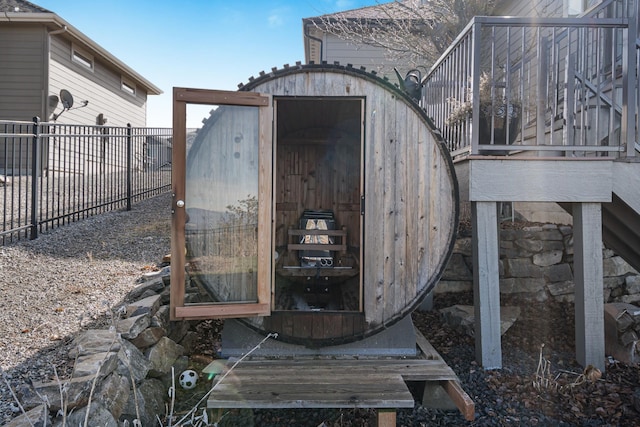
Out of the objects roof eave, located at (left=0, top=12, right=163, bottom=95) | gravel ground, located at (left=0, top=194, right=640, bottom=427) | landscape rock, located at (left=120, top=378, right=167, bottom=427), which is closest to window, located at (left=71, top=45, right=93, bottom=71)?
roof eave, located at (left=0, top=12, right=163, bottom=95)

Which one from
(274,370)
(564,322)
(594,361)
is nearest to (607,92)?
(564,322)

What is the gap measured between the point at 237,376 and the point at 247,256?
884 mm

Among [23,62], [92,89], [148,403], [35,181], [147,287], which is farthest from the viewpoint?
[92,89]

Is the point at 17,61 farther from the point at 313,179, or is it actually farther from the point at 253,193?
the point at 253,193

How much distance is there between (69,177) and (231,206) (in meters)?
4.78

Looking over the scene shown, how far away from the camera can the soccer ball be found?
3.33 meters

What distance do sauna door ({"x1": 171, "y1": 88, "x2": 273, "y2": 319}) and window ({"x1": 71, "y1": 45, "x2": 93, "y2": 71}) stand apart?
11.4 meters

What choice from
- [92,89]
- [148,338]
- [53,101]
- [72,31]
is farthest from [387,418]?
[92,89]

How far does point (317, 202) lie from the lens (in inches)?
228

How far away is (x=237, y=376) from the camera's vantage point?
315cm

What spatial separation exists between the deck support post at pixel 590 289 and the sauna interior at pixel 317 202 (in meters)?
2.15

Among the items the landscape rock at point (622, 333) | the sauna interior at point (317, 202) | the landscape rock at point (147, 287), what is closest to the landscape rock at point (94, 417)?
the landscape rock at point (147, 287)

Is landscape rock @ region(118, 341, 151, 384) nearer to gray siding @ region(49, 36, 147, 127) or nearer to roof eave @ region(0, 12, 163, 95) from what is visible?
gray siding @ region(49, 36, 147, 127)

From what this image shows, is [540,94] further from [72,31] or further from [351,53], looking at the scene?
[72,31]
